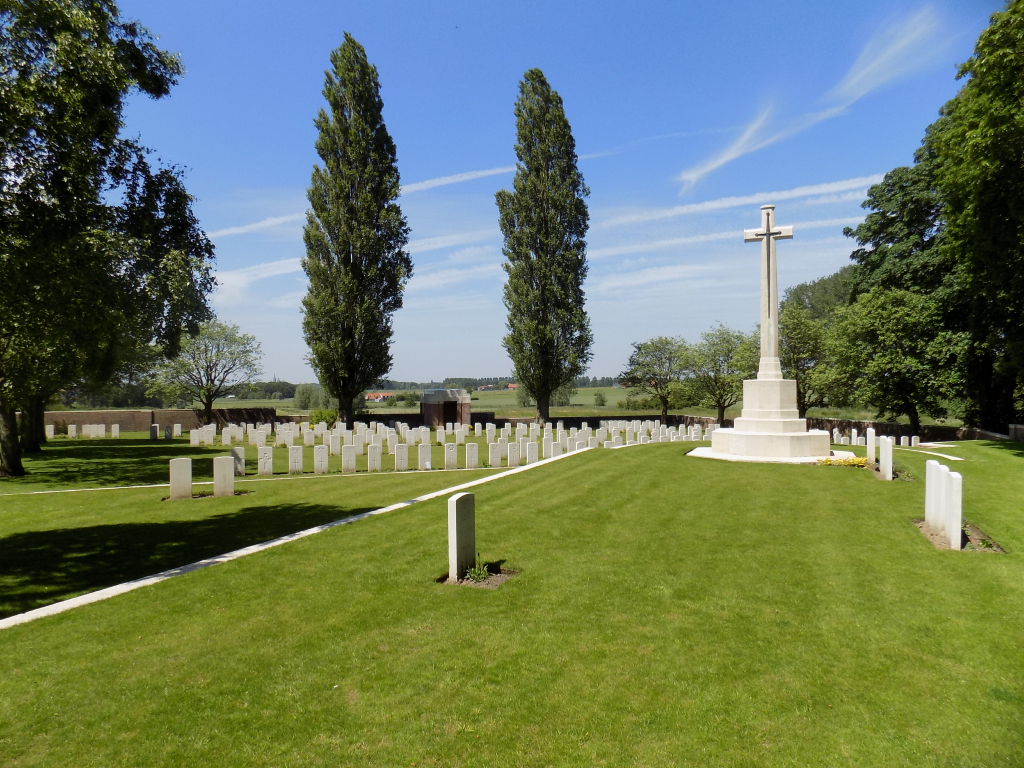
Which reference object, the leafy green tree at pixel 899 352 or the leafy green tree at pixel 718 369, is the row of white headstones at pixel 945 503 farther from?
the leafy green tree at pixel 718 369

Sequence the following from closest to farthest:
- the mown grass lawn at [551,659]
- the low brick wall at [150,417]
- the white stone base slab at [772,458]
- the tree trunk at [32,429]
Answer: the mown grass lawn at [551,659]
the white stone base slab at [772,458]
the tree trunk at [32,429]
the low brick wall at [150,417]

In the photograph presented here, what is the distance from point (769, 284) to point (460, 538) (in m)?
13.5

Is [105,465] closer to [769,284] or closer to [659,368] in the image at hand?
[769,284]

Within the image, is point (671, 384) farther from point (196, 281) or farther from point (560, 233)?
point (196, 281)

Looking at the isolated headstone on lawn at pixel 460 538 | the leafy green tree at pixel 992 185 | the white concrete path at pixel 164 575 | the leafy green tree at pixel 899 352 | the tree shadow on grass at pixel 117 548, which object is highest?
the leafy green tree at pixel 992 185

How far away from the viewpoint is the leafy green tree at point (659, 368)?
40156 mm

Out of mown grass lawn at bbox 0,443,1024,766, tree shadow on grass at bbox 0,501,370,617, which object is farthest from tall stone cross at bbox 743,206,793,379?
tree shadow on grass at bbox 0,501,370,617

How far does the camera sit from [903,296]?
24.5m

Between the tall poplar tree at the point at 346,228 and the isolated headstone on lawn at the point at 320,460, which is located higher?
the tall poplar tree at the point at 346,228

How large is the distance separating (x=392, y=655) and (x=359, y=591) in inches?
59.6

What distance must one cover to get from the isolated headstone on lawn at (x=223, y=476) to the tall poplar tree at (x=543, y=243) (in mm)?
20905

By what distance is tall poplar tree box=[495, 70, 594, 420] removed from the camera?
31312 mm

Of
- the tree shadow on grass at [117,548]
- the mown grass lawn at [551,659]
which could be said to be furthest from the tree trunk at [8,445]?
the mown grass lawn at [551,659]

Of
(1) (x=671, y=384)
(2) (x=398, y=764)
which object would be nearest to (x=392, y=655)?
(2) (x=398, y=764)
